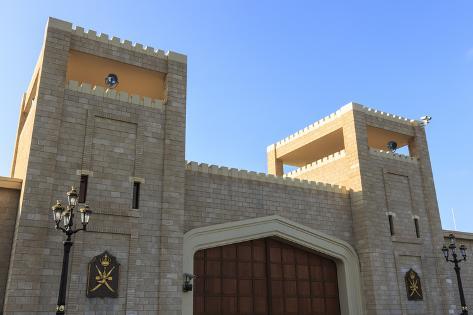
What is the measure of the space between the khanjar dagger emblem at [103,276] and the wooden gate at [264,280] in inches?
151

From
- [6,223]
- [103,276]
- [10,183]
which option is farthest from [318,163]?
[6,223]

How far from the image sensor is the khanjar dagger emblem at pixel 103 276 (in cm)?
1458

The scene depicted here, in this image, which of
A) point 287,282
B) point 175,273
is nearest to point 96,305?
point 175,273

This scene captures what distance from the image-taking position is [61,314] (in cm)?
1119

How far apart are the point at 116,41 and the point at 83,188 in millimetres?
5793

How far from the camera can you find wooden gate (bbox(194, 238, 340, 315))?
1825 cm

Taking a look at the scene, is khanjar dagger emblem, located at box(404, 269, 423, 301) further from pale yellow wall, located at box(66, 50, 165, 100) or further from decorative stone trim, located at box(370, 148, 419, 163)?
pale yellow wall, located at box(66, 50, 165, 100)

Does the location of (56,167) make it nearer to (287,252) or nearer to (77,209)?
(77,209)

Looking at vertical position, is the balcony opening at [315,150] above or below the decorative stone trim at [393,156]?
above

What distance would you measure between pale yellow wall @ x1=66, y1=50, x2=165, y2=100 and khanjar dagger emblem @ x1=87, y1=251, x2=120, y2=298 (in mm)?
7061

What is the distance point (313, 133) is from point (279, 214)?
21.8ft

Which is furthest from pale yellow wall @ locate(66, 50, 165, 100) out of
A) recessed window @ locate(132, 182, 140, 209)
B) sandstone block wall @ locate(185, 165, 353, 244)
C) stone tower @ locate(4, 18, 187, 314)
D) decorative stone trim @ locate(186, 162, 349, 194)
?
recessed window @ locate(132, 182, 140, 209)

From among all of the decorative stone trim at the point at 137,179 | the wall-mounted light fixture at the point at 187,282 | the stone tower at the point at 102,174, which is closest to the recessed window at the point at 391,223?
the wall-mounted light fixture at the point at 187,282

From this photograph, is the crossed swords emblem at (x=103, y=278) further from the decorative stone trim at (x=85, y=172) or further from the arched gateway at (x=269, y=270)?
the arched gateway at (x=269, y=270)
